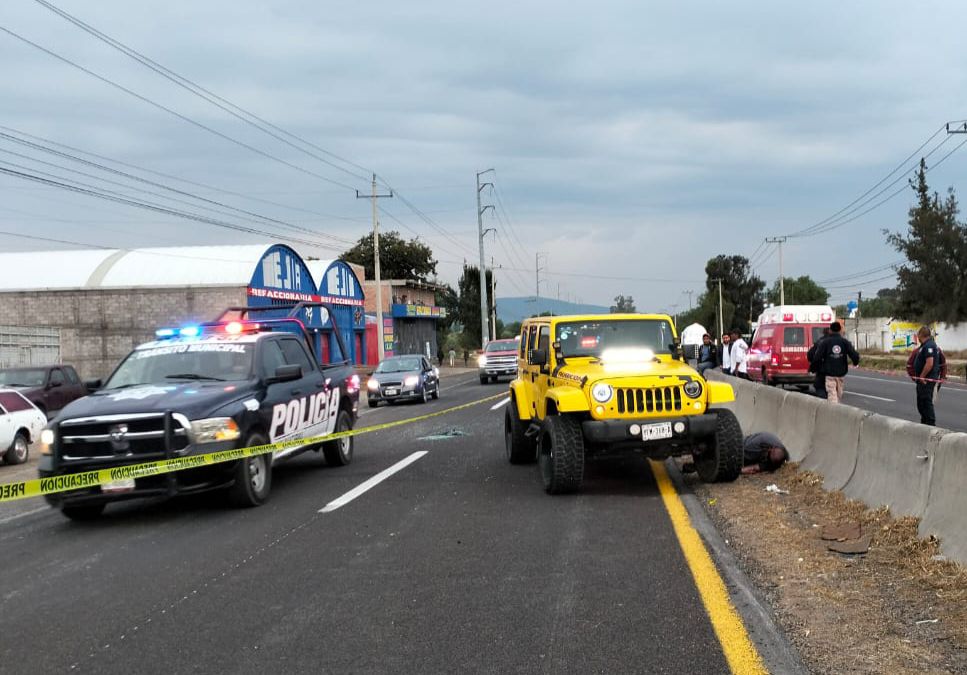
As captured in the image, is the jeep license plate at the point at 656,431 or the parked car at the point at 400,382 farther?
the parked car at the point at 400,382

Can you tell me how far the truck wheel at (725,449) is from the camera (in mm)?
8930

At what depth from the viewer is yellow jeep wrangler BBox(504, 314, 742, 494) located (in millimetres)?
8500

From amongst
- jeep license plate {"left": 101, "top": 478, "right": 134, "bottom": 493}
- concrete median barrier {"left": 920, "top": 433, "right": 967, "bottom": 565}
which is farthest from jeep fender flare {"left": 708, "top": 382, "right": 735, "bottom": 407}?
jeep license plate {"left": 101, "top": 478, "right": 134, "bottom": 493}

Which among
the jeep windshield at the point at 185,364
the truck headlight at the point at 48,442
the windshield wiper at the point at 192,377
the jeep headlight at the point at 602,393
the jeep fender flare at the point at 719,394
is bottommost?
the truck headlight at the point at 48,442

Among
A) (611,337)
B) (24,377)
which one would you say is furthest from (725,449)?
(24,377)

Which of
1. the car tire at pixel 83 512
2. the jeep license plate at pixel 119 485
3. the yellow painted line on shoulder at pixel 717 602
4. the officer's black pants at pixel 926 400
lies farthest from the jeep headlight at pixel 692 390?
the car tire at pixel 83 512

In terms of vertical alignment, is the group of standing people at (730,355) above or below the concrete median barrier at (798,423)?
above

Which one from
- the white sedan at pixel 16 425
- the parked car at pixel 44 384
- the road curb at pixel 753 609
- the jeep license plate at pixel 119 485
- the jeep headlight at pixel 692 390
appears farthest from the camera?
the parked car at pixel 44 384

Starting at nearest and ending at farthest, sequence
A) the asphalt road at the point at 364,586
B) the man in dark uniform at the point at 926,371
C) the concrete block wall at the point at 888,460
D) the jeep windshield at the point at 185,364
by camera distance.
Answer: the asphalt road at the point at 364,586 → the concrete block wall at the point at 888,460 → the jeep windshield at the point at 185,364 → the man in dark uniform at the point at 926,371

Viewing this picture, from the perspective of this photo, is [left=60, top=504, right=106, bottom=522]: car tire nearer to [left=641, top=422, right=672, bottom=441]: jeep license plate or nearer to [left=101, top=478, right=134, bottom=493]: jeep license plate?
[left=101, top=478, right=134, bottom=493]: jeep license plate

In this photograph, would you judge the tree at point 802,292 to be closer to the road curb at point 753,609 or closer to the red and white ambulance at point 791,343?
the red and white ambulance at point 791,343

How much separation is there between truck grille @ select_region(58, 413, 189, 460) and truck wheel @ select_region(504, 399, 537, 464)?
4.78m

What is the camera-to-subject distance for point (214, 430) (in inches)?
316

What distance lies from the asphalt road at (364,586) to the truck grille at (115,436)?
0.74m
